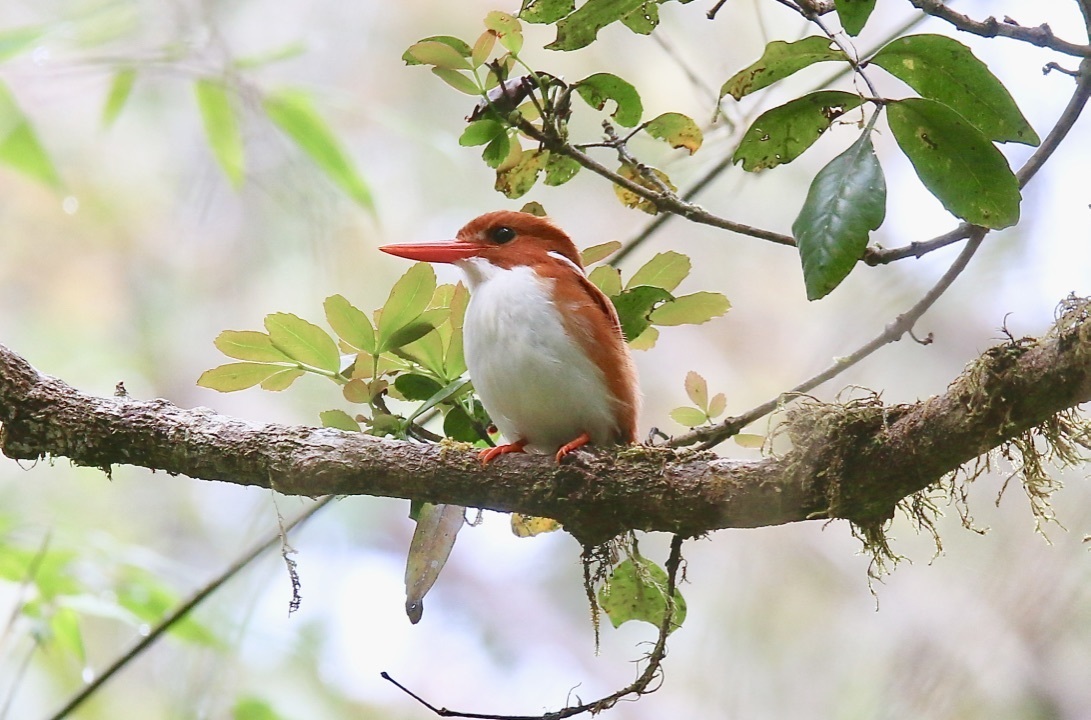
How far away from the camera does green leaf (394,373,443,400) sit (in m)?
1.74

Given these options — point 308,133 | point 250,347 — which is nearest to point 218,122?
point 308,133

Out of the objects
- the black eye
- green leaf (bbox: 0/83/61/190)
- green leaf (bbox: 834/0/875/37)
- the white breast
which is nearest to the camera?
green leaf (bbox: 834/0/875/37)

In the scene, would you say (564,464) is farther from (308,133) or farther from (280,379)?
(308,133)

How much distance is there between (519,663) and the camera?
5.09 meters

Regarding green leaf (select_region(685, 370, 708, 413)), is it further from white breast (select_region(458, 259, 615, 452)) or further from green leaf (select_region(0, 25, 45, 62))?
green leaf (select_region(0, 25, 45, 62))

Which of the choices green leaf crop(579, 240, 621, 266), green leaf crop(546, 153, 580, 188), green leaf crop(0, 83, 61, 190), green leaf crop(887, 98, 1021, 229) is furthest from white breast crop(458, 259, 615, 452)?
green leaf crop(0, 83, 61, 190)

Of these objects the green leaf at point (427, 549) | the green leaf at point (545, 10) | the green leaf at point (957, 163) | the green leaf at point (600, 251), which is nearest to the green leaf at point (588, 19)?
the green leaf at point (545, 10)

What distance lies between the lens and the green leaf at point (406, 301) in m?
1.59

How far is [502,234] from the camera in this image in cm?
201

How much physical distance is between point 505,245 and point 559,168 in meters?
0.30

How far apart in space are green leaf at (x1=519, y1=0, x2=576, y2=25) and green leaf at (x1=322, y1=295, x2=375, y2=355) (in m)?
0.54

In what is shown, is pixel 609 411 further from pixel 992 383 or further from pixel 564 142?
pixel 992 383

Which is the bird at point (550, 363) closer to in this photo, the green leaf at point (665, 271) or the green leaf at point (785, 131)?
the green leaf at point (665, 271)

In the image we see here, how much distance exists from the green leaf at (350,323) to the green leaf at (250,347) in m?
0.10
